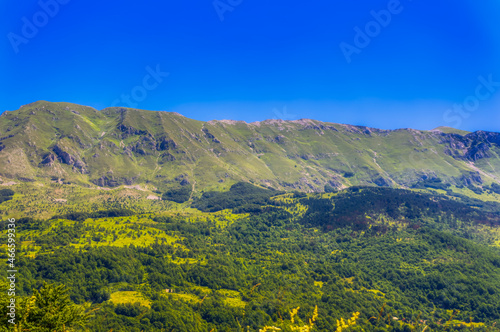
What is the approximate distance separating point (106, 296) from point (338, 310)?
108m

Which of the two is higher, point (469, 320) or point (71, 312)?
point (71, 312)

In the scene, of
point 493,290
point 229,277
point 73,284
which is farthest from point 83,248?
point 493,290

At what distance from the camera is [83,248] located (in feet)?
606

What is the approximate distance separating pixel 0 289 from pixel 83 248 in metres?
159

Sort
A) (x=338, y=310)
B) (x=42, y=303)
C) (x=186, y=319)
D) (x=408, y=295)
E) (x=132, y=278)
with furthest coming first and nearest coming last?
1. (x=408, y=295)
2. (x=132, y=278)
3. (x=338, y=310)
4. (x=186, y=319)
5. (x=42, y=303)

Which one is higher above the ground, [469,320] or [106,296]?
[106,296]

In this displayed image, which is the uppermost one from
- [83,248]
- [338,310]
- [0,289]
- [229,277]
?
[0,289]

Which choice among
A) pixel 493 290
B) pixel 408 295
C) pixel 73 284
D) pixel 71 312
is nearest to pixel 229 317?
pixel 73 284

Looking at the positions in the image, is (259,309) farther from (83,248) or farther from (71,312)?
(83,248)

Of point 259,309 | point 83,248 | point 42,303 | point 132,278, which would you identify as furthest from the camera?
point 83,248

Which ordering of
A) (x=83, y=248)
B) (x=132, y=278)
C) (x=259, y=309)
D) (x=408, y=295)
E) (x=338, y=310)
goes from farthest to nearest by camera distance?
1. (x=83, y=248)
2. (x=408, y=295)
3. (x=132, y=278)
4. (x=338, y=310)
5. (x=259, y=309)

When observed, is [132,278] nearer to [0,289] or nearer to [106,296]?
[106,296]

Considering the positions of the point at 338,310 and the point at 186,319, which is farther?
the point at 338,310

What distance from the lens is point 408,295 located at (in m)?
169
